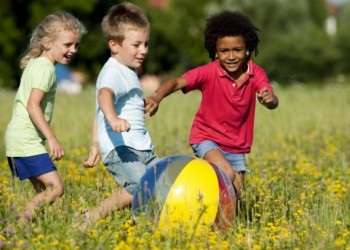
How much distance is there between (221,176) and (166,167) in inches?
16.7

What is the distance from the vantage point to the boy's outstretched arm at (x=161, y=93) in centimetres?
720

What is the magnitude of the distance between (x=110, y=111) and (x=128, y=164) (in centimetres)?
55

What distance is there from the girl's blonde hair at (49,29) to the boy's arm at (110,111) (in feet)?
2.49

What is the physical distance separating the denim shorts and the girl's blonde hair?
1.07 meters

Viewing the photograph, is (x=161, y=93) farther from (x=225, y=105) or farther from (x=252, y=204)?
(x=252, y=204)

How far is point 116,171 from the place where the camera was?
720 centimetres

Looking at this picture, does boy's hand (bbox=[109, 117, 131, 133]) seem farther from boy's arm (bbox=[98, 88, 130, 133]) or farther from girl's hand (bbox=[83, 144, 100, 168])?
girl's hand (bbox=[83, 144, 100, 168])

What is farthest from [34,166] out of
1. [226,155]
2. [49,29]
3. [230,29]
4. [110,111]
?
[230,29]

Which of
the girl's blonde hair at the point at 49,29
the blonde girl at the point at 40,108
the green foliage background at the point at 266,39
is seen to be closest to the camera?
the blonde girl at the point at 40,108

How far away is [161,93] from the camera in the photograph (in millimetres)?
7344

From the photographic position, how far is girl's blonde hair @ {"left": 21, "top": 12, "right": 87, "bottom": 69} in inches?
293

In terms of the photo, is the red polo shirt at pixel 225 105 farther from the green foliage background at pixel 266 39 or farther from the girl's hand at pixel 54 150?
the green foliage background at pixel 266 39

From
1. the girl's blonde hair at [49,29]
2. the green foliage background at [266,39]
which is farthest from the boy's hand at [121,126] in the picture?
the green foliage background at [266,39]

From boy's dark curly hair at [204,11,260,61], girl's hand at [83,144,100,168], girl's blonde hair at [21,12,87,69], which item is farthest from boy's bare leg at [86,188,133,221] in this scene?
boy's dark curly hair at [204,11,260,61]
